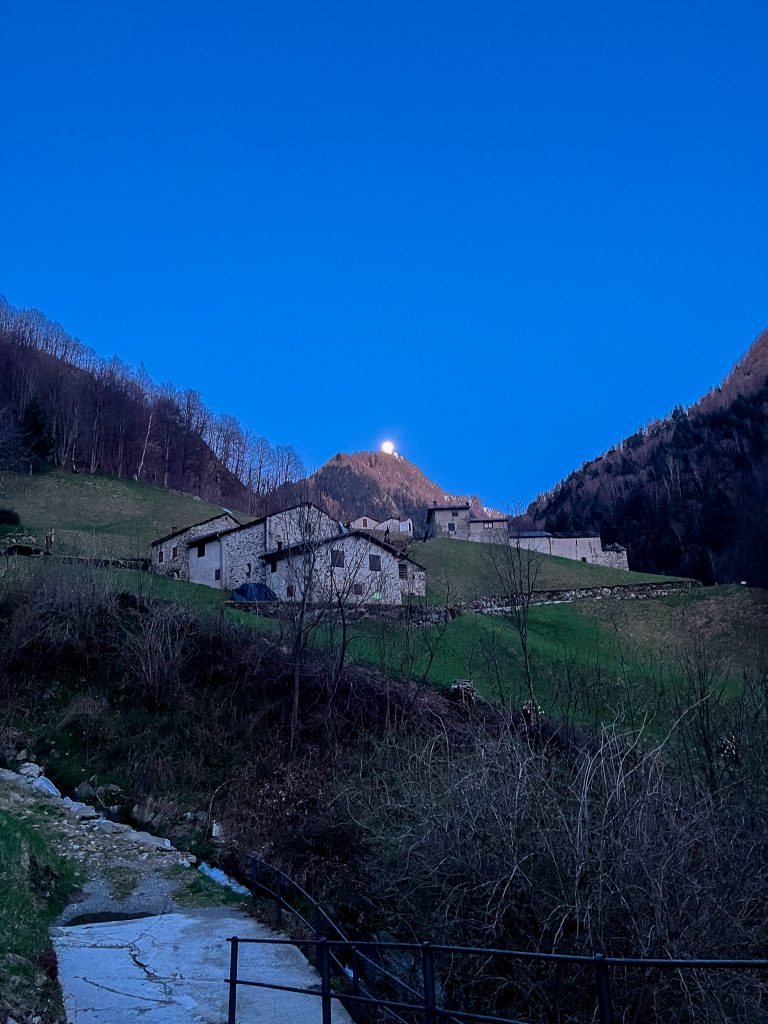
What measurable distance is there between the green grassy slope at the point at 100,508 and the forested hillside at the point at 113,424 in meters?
3.70

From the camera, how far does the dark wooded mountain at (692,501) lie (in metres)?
66.6

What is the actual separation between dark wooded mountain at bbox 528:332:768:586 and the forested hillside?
3930 cm

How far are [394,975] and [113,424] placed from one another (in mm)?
84860

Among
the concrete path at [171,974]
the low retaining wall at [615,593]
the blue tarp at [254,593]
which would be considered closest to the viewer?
the concrete path at [171,974]

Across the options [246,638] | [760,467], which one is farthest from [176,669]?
[760,467]

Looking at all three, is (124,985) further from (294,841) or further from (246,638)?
(246,638)

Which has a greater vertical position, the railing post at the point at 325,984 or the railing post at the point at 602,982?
the railing post at the point at 602,982

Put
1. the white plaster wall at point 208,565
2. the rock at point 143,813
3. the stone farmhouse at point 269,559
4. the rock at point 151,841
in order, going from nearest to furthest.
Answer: the rock at point 151,841, the rock at point 143,813, the stone farmhouse at point 269,559, the white plaster wall at point 208,565

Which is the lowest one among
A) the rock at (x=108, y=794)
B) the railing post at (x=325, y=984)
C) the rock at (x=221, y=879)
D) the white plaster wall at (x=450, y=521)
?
the rock at (x=221, y=879)

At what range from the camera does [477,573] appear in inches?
2052

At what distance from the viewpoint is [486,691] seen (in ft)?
86.2

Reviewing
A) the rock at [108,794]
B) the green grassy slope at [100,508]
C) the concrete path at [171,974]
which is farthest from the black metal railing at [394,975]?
the green grassy slope at [100,508]

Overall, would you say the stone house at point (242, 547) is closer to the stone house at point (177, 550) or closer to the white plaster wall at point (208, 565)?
the white plaster wall at point (208, 565)

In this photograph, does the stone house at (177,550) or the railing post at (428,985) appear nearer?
the railing post at (428,985)
